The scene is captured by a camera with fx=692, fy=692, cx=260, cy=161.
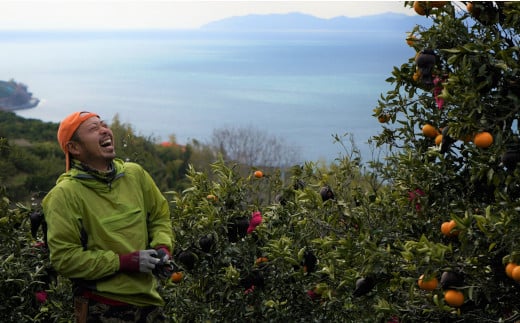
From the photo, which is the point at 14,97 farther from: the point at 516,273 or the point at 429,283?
the point at 516,273

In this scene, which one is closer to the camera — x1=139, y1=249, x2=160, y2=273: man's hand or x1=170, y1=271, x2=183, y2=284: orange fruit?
x1=139, y1=249, x2=160, y2=273: man's hand

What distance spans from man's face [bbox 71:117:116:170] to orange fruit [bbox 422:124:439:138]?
53.8 inches

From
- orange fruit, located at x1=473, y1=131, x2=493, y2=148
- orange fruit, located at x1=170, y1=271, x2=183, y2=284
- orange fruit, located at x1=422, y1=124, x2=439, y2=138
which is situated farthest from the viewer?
orange fruit, located at x1=170, y1=271, x2=183, y2=284

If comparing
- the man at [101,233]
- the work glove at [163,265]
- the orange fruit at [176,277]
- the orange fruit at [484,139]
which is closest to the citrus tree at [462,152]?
the orange fruit at [484,139]

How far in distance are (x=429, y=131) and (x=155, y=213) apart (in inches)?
49.7

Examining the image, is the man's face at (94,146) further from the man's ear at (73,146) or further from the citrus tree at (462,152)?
the citrus tree at (462,152)

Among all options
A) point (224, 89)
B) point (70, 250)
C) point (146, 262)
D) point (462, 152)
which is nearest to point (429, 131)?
point (462, 152)

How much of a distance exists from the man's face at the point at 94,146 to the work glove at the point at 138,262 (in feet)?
1.30

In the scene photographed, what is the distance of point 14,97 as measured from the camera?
64750 mm

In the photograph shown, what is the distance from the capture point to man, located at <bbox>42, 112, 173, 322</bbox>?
2666mm

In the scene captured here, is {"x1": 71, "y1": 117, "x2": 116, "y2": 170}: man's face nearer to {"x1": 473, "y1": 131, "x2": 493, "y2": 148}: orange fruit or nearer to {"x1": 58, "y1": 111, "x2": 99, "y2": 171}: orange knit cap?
{"x1": 58, "y1": 111, "x2": 99, "y2": 171}: orange knit cap

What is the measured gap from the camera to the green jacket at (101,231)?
8.71 ft

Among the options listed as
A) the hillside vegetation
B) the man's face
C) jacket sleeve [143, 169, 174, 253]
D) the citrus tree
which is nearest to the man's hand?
jacket sleeve [143, 169, 174, 253]

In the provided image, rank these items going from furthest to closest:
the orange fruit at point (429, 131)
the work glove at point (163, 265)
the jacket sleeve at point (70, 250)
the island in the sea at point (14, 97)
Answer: the island in the sea at point (14, 97) → the orange fruit at point (429, 131) → the work glove at point (163, 265) → the jacket sleeve at point (70, 250)
